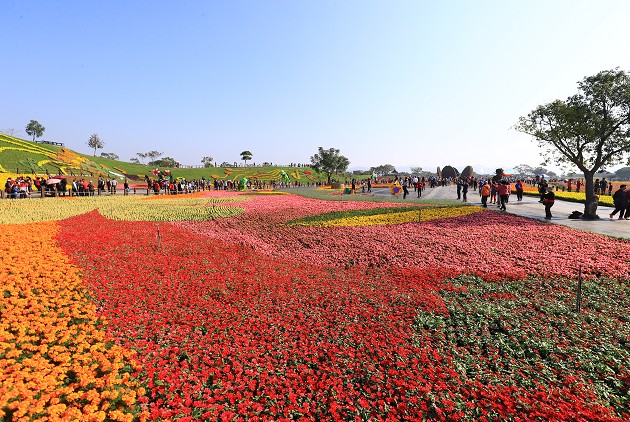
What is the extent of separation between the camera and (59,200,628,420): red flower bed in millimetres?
5137

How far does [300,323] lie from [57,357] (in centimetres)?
461

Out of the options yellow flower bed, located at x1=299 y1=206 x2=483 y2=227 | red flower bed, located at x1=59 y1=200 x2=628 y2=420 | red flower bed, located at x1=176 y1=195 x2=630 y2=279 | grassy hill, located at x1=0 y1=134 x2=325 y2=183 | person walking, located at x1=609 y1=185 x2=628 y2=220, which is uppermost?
grassy hill, located at x1=0 y1=134 x2=325 y2=183

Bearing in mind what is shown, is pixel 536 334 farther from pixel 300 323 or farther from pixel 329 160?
pixel 329 160

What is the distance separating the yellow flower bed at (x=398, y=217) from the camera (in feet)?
62.8

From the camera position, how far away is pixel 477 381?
558cm

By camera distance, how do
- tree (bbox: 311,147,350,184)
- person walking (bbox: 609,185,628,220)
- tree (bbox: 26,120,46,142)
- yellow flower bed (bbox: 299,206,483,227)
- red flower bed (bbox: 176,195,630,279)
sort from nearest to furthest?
red flower bed (bbox: 176,195,630,279), person walking (bbox: 609,185,628,220), yellow flower bed (bbox: 299,206,483,227), tree (bbox: 311,147,350,184), tree (bbox: 26,120,46,142)

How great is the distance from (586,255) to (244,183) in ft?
147

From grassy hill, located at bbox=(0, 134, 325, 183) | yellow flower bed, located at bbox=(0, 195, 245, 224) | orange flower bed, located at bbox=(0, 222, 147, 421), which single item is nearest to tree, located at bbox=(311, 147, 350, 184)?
grassy hill, located at bbox=(0, 134, 325, 183)

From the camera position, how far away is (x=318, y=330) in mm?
7418

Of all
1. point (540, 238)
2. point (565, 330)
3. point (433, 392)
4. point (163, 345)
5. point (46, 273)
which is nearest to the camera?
point (433, 392)

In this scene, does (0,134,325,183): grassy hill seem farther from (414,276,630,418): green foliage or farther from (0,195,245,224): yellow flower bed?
(414,276,630,418): green foliage

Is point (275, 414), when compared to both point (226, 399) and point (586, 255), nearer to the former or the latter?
point (226, 399)

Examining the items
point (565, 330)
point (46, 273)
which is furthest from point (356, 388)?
point (46, 273)

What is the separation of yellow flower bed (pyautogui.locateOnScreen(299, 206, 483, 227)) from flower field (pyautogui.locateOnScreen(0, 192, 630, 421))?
484 centimetres
